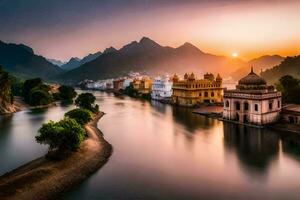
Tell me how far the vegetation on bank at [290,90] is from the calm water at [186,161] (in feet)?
44.1

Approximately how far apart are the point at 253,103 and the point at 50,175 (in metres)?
31.0

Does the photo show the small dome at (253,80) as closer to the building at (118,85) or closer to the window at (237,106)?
the window at (237,106)

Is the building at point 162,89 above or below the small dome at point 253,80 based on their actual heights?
below

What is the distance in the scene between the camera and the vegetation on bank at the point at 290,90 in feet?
177

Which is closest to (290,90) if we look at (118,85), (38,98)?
(38,98)

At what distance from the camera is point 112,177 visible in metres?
26.2

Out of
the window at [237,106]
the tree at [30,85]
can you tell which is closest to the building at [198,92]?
the window at [237,106]

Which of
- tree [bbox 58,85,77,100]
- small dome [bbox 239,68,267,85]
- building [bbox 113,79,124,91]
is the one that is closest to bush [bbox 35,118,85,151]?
small dome [bbox 239,68,267,85]

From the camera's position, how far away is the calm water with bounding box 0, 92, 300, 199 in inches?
909

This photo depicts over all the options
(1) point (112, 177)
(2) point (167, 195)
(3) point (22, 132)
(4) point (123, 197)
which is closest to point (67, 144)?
(1) point (112, 177)

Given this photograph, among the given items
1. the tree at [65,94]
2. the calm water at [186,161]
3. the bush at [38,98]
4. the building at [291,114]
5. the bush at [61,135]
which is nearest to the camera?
the calm water at [186,161]

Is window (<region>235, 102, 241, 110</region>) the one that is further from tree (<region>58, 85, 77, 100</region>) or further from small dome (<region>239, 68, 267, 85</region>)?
tree (<region>58, 85, 77, 100</region>)

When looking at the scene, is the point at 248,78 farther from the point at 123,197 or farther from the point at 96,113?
the point at 123,197

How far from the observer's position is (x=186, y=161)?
30.5m
